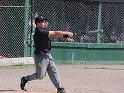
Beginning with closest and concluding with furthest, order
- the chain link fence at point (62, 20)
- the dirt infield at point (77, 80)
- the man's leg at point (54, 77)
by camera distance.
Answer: the man's leg at point (54, 77) → the dirt infield at point (77, 80) → the chain link fence at point (62, 20)

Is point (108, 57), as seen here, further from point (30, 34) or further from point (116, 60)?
point (30, 34)

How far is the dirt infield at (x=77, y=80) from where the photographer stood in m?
10.7

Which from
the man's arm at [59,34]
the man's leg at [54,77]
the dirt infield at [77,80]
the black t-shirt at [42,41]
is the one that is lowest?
the dirt infield at [77,80]

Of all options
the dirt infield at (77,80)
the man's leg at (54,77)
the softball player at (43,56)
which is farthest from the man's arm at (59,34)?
the dirt infield at (77,80)

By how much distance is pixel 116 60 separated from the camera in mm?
17281

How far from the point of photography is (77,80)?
1248 cm

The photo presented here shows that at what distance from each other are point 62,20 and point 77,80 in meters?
5.10

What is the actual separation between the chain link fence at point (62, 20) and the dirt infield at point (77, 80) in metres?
1.51

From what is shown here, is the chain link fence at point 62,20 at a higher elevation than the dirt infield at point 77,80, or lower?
higher

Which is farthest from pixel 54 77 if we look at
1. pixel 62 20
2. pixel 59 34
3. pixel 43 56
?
pixel 62 20

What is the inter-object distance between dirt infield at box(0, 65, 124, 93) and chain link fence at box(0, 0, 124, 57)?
1506mm

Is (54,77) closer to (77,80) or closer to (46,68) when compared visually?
(46,68)

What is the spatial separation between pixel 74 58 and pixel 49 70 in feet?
23.2

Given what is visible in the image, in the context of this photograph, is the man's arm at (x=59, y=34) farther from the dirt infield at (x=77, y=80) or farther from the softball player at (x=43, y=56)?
the dirt infield at (x=77, y=80)
